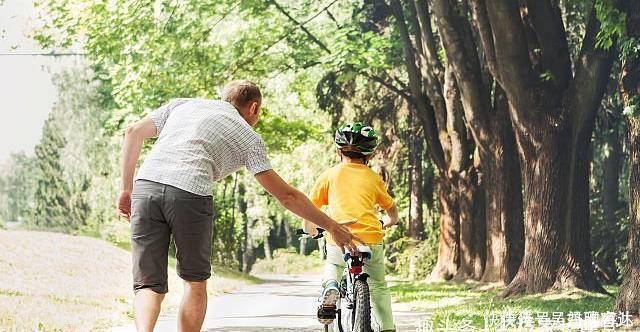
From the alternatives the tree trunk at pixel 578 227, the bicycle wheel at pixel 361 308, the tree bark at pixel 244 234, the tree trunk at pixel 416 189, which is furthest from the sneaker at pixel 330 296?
the tree bark at pixel 244 234

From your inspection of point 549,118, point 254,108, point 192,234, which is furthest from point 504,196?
point 192,234

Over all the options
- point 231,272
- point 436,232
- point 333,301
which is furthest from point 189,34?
point 333,301

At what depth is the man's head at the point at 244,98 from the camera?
237 inches

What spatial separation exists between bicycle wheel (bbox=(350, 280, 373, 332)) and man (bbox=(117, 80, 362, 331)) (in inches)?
35.2

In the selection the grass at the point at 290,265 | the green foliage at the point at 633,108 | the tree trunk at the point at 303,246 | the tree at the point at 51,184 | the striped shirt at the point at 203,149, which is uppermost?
the tree at the point at 51,184

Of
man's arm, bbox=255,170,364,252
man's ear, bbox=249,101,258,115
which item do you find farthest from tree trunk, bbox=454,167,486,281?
man's arm, bbox=255,170,364,252

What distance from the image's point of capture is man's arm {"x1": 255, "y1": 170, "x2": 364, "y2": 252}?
18.5ft

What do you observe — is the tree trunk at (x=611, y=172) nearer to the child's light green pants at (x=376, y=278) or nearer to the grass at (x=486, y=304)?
the grass at (x=486, y=304)

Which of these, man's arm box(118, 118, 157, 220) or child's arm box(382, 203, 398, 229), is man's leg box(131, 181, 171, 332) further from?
child's arm box(382, 203, 398, 229)

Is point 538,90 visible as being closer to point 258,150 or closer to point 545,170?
point 545,170

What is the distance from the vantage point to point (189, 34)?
25469mm

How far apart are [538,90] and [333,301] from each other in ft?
31.7

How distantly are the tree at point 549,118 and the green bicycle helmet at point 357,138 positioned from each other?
8.63 metres

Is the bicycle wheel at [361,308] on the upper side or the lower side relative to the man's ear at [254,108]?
lower
